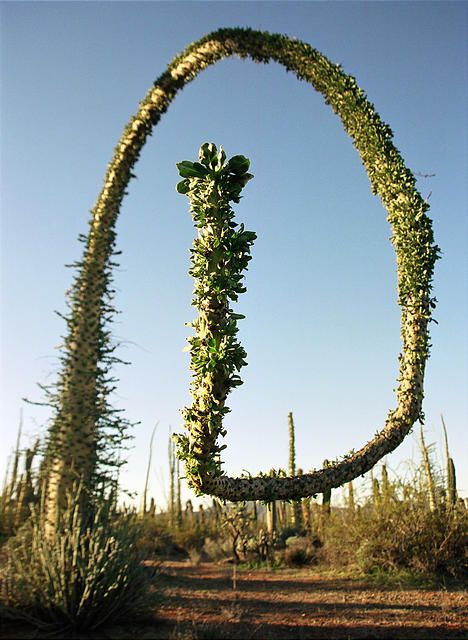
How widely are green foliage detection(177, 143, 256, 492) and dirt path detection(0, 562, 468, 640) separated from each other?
3.22m

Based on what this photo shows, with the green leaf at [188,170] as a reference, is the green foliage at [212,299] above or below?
below

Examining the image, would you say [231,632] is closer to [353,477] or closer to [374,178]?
[353,477]

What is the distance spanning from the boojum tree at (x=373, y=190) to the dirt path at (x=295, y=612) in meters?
1.94

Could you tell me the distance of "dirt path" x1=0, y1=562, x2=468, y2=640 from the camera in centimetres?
568

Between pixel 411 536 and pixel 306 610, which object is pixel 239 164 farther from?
pixel 411 536

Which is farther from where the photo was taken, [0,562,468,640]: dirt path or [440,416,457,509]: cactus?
[440,416,457,509]: cactus

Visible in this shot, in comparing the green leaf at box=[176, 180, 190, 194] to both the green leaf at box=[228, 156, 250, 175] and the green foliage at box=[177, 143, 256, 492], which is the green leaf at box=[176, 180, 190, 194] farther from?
the green leaf at box=[228, 156, 250, 175]

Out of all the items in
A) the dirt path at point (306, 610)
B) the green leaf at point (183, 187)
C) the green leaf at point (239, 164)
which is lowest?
the dirt path at point (306, 610)

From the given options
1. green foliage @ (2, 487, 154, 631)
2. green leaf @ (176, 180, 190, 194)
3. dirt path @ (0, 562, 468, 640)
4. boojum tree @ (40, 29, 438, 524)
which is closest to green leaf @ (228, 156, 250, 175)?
green leaf @ (176, 180, 190, 194)

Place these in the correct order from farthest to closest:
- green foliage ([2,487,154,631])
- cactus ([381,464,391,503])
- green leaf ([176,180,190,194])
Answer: cactus ([381,464,391,503]), green foliage ([2,487,154,631]), green leaf ([176,180,190,194])

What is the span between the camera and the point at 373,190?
17.1ft

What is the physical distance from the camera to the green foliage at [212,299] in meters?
2.77

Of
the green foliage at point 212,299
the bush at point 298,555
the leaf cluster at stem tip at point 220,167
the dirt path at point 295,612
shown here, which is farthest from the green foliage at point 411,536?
the leaf cluster at stem tip at point 220,167

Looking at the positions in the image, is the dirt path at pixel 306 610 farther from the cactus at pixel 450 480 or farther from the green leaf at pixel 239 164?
the green leaf at pixel 239 164
